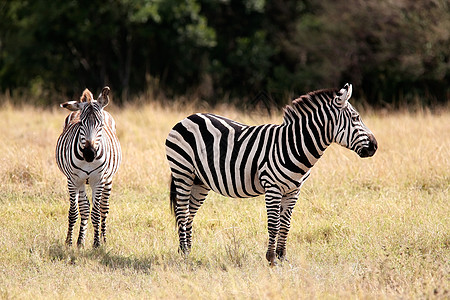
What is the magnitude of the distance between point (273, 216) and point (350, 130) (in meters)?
1.11

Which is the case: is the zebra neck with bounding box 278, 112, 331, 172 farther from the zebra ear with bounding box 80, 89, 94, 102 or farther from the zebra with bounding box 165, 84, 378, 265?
the zebra ear with bounding box 80, 89, 94, 102

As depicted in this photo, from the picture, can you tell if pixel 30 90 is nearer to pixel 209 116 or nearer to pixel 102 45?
pixel 102 45

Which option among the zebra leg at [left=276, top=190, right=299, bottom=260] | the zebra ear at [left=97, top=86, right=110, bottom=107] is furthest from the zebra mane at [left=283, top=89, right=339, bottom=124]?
the zebra ear at [left=97, top=86, right=110, bottom=107]

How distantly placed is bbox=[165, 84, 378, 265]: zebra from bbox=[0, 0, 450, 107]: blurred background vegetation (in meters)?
10.8

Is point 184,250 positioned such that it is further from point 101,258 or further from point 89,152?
point 89,152

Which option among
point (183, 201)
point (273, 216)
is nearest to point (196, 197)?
point (183, 201)

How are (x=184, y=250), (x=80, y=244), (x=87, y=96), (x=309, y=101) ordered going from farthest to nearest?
(x=80, y=244)
(x=87, y=96)
(x=184, y=250)
(x=309, y=101)

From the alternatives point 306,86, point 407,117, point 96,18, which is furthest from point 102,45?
point 407,117

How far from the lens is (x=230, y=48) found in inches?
866

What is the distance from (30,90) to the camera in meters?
24.3

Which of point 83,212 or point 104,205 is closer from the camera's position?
point 83,212

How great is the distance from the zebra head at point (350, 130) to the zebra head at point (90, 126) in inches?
96.8

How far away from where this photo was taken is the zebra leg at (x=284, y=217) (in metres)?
5.81

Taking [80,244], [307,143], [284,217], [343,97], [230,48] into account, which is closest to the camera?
[343,97]
